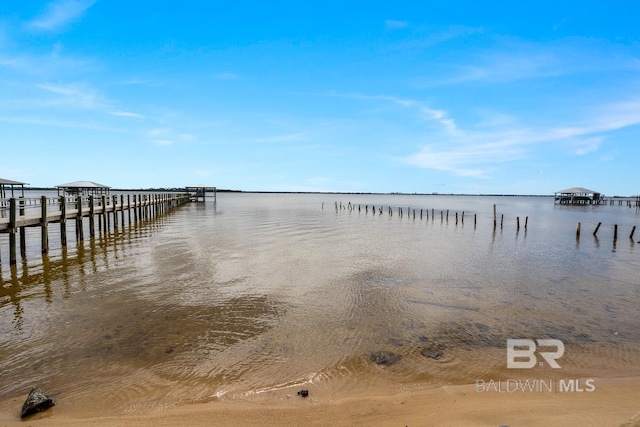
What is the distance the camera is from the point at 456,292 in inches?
444

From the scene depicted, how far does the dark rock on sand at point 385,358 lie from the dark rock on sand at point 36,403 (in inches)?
203

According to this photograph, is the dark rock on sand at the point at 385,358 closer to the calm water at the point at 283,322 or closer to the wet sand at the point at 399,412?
the calm water at the point at 283,322

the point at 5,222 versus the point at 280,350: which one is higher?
the point at 5,222

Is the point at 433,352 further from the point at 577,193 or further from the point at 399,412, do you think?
the point at 577,193

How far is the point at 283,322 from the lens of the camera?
27.5ft

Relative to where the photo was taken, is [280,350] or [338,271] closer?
[280,350]

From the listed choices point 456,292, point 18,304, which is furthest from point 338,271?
point 18,304

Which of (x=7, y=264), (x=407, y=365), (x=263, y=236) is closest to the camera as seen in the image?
(x=407, y=365)

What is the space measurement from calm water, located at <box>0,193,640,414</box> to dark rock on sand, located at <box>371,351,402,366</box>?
174 mm

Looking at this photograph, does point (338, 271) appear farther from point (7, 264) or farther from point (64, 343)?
point (7, 264)

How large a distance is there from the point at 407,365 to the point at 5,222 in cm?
1637

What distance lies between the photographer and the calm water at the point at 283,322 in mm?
5758

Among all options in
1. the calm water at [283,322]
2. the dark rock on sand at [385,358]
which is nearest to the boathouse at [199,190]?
the calm water at [283,322]

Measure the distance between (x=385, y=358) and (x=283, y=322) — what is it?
2790 millimetres
